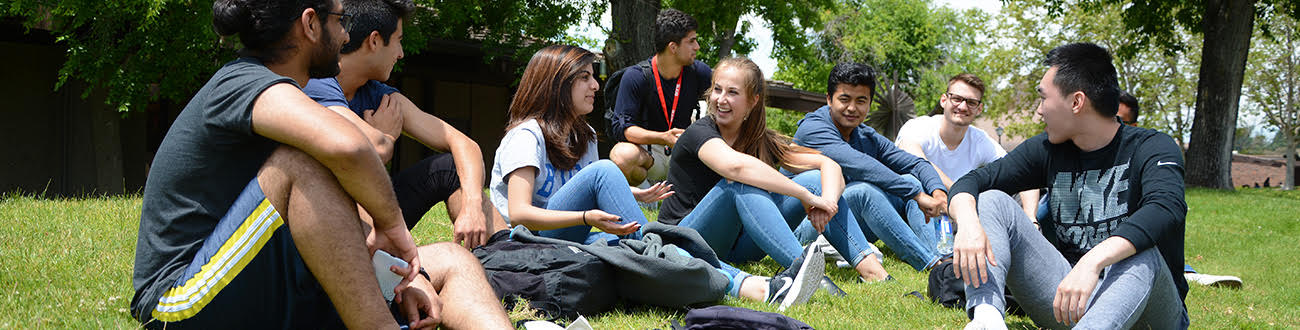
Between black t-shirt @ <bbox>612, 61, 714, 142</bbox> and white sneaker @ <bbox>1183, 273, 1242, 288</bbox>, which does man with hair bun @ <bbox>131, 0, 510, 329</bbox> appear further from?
white sneaker @ <bbox>1183, 273, 1242, 288</bbox>

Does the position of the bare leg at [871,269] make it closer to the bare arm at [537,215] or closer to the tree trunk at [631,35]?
the bare arm at [537,215]

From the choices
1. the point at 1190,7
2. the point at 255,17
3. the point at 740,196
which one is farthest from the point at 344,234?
the point at 1190,7

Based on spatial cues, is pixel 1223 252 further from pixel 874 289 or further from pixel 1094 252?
pixel 1094 252

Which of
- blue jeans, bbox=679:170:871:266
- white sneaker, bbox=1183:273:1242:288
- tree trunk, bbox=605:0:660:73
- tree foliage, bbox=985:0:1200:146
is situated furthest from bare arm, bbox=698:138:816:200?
tree foliage, bbox=985:0:1200:146

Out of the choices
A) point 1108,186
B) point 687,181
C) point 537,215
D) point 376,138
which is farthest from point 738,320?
point 687,181

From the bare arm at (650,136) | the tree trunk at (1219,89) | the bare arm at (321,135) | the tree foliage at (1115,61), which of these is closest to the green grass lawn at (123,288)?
the bare arm at (321,135)

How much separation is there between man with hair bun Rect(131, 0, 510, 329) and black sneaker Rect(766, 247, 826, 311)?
1960mm

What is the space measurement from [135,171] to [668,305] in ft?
41.0

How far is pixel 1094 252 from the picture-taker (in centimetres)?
294

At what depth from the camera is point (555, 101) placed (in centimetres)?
450

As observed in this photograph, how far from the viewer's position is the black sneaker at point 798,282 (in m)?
A: 3.88

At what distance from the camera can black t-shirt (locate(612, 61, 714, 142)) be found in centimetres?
699

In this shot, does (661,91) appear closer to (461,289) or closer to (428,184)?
(428,184)

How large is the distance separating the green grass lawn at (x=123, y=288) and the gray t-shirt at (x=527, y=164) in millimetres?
875
